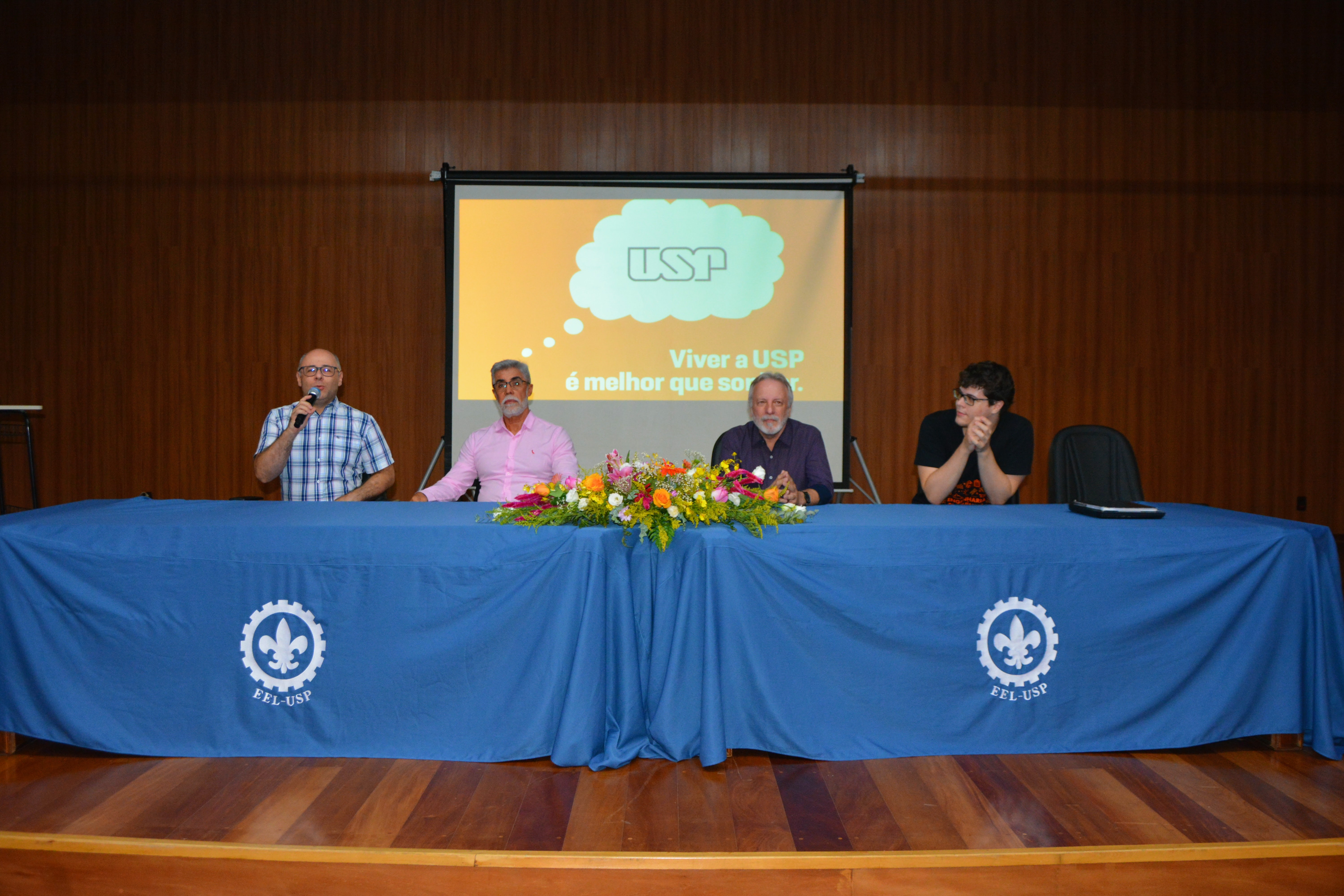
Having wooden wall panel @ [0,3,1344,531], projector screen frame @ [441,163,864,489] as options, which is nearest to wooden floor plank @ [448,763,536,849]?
projector screen frame @ [441,163,864,489]

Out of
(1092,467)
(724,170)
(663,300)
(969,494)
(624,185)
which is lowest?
(969,494)

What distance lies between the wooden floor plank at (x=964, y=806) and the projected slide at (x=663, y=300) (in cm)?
253

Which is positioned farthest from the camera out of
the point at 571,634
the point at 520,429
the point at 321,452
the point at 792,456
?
the point at 520,429

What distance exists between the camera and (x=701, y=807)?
1893 millimetres

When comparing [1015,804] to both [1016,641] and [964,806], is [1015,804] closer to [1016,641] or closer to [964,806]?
[964,806]

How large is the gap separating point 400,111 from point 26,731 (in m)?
3.62

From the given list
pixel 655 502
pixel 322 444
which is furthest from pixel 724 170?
pixel 655 502

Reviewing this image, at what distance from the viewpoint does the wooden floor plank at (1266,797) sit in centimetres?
182

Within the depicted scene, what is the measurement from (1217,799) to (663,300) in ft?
10.8

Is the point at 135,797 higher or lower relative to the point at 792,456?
lower

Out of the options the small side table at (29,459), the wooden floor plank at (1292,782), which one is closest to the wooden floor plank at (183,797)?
the wooden floor plank at (1292,782)

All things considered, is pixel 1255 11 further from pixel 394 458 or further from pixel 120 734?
pixel 120 734

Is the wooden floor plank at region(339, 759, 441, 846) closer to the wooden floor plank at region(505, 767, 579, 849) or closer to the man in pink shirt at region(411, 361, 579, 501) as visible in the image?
the wooden floor plank at region(505, 767, 579, 849)

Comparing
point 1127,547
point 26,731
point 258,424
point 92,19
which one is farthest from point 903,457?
point 92,19
